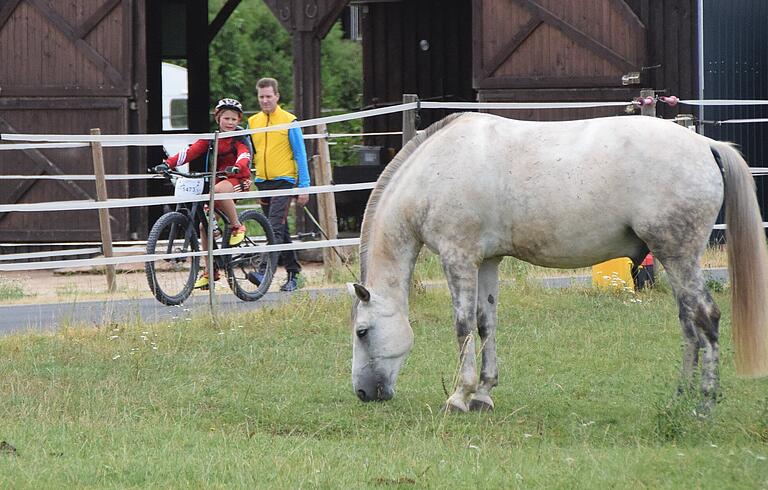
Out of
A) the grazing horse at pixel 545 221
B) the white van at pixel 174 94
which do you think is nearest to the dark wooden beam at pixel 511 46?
the grazing horse at pixel 545 221

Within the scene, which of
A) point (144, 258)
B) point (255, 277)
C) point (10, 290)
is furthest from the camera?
Result: point (10, 290)

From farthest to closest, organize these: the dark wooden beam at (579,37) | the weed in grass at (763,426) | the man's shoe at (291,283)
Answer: the dark wooden beam at (579,37) → the man's shoe at (291,283) → the weed in grass at (763,426)

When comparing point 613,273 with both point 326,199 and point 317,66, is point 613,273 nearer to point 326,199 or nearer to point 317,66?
point 326,199

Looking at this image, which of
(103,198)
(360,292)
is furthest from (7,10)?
(360,292)

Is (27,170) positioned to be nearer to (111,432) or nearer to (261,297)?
(261,297)

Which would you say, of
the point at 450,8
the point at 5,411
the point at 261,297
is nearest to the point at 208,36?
the point at 450,8

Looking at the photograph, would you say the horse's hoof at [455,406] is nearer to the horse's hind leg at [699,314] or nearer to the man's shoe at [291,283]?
the horse's hind leg at [699,314]

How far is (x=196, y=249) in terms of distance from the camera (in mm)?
10508

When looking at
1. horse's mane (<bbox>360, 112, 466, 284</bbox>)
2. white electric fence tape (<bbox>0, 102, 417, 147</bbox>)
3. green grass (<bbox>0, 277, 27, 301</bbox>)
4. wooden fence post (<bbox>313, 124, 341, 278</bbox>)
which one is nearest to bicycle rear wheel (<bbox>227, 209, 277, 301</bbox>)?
white electric fence tape (<bbox>0, 102, 417, 147</bbox>)

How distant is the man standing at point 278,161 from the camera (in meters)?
11.2

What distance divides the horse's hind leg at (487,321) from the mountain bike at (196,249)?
3697mm

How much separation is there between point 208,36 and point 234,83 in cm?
1430

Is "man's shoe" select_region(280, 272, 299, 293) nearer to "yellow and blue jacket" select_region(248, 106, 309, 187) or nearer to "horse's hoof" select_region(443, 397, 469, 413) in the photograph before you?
"yellow and blue jacket" select_region(248, 106, 309, 187)

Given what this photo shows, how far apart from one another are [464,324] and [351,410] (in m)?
0.71
